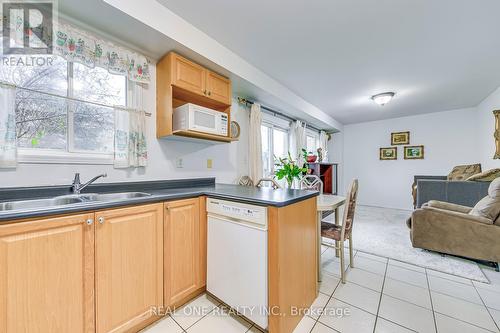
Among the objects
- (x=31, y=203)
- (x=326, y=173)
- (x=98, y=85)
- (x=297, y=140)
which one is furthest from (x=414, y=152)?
(x=31, y=203)

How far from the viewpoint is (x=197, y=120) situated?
1.92 meters

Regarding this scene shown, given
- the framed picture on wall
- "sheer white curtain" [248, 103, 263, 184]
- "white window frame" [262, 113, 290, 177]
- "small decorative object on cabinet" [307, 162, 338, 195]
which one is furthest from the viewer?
the framed picture on wall

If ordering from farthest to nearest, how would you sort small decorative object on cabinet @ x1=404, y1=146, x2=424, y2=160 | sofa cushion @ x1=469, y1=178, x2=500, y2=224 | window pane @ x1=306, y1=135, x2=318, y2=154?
window pane @ x1=306, y1=135, x2=318, y2=154, small decorative object on cabinet @ x1=404, y1=146, x2=424, y2=160, sofa cushion @ x1=469, y1=178, x2=500, y2=224

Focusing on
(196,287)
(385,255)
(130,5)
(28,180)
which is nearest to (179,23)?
(130,5)

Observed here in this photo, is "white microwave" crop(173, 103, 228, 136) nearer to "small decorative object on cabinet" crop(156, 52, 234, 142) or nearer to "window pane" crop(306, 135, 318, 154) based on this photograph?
"small decorative object on cabinet" crop(156, 52, 234, 142)

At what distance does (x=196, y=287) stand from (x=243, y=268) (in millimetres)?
550

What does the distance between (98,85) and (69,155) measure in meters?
0.65

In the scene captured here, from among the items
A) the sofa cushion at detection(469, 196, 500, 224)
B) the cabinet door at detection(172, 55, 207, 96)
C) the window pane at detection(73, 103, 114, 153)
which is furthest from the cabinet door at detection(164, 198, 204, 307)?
the sofa cushion at detection(469, 196, 500, 224)

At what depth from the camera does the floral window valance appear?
56.5 inches

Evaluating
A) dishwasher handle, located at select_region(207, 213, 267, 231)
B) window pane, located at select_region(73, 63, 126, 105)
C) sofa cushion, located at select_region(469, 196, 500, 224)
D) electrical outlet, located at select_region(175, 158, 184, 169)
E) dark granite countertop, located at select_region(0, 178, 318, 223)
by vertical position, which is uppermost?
window pane, located at select_region(73, 63, 126, 105)

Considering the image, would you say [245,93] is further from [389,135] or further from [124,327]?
[389,135]

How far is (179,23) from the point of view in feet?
5.75

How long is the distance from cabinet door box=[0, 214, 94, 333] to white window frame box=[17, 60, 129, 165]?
69 cm

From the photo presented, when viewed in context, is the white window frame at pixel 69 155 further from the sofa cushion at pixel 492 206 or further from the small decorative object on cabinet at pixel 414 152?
the small decorative object on cabinet at pixel 414 152
